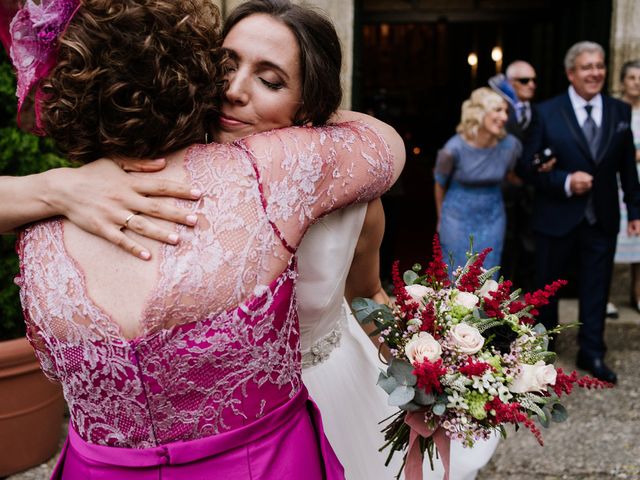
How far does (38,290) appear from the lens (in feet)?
4.58

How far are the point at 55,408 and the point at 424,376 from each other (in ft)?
9.65

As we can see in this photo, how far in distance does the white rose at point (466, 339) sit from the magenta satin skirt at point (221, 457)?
38cm

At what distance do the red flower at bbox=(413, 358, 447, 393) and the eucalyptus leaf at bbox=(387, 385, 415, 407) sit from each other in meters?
0.04

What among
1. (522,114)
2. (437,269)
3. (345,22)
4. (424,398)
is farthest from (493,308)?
(522,114)

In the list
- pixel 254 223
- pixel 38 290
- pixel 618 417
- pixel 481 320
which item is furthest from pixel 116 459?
pixel 618 417

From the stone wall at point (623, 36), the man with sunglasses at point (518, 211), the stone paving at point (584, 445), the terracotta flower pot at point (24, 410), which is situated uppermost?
the stone wall at point (623, 36)

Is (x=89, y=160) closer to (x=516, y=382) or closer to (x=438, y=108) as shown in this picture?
(x=516, y=382)

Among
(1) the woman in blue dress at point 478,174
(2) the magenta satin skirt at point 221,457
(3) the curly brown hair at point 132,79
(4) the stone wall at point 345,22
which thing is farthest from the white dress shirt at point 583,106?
(3) the curly brown hair at point 132,79

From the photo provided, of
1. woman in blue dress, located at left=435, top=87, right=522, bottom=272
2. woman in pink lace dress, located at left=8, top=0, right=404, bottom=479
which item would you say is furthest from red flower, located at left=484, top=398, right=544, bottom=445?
woman in blue dress, located at left=435, top=87, right=522, bottom=272

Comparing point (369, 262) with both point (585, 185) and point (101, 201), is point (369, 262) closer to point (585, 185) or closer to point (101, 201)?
point (101, 201)

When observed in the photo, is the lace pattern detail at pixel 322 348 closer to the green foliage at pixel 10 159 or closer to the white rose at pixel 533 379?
the white rose at pixel 533 379

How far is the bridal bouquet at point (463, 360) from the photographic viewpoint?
63.6 inches

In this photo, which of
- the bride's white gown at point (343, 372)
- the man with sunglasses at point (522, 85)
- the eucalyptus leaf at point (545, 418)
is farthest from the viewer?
the man with sunglasses at point (522, 85)

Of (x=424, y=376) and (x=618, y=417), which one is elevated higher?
(x=424, y=376)
